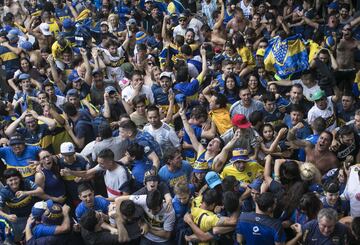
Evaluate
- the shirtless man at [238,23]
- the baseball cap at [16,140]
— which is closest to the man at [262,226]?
the baseball cap at [16,140]

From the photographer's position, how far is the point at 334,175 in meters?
6.43

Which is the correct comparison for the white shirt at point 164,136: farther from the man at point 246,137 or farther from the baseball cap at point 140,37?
the baseball cap at point 140,37

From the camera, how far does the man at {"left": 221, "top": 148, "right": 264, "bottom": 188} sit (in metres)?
6.56

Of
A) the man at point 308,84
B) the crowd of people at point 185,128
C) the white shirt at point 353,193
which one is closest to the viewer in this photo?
the crowd of people at point 185,128

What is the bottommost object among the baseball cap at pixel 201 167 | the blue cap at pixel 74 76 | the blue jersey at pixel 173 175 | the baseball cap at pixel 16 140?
the blue cap at pixel 74 76

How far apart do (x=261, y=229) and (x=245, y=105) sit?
111 inches

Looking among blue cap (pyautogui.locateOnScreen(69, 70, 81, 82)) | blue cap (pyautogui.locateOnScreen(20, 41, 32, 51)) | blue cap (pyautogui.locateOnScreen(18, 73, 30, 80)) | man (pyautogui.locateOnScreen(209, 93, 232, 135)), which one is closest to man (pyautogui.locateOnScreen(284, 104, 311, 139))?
man (pyautogui.locateOnScreen(209, 93, 232, 135))

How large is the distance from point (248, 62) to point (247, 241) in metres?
4.77

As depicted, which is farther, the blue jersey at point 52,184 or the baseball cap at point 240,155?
the blue jersey at point 52,184

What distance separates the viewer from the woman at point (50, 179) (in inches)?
272

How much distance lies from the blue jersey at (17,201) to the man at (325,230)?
300 centimetres

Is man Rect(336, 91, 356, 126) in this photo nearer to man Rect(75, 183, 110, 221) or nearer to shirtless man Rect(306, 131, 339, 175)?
shirtless man Rect(306, 131, 339, 175)

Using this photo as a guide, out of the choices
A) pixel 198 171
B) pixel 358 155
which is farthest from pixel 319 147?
pixel 198 171

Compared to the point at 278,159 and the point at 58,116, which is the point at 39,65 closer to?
the point at 58,116
